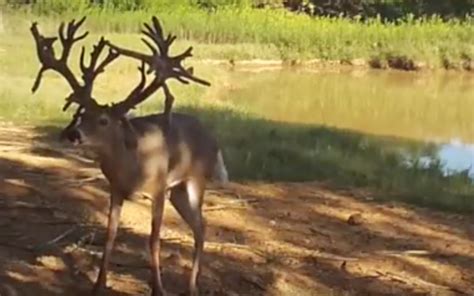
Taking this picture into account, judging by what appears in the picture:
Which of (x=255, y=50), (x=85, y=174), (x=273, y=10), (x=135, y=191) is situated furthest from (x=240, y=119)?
(x=273, y=10)

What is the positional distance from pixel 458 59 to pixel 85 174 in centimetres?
2200

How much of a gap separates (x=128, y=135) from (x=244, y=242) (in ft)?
6.09

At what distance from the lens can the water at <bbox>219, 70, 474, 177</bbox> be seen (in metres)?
17.4

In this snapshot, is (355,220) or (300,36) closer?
(355,220)

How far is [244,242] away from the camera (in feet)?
23.3

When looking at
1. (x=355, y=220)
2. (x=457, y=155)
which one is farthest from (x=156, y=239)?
(x=457, y=155)

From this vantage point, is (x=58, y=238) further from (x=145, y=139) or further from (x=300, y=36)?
(x=300, y=36)

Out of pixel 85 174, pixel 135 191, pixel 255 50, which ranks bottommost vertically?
pixel 255 50

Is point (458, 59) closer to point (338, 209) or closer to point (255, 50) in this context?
point (255, 50)

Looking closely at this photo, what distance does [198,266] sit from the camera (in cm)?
601

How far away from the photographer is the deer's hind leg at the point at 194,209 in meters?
5.91

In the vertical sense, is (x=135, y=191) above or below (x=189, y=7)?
above

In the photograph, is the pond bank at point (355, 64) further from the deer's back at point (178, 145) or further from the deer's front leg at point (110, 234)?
the deer's front leg at point (110, 234)

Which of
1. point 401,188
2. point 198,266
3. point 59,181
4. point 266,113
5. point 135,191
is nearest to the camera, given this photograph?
point 135,191
